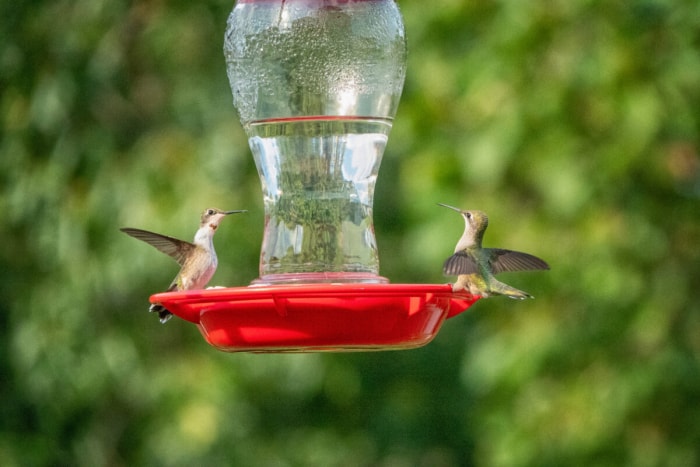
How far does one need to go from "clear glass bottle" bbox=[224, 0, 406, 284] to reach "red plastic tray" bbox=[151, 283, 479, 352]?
45cm

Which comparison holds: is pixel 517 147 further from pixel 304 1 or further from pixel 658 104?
pixel 304 1

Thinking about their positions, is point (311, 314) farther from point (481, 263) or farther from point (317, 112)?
point (317, 112)

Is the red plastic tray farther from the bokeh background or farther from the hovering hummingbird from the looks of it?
the bokeh background

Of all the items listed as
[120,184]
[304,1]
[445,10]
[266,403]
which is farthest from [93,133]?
[304,1]

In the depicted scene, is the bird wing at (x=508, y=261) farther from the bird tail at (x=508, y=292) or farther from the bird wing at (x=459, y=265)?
the bird wing at (x=459, y=265)

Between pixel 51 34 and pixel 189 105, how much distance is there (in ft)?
3.39

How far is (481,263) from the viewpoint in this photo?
3783 mm

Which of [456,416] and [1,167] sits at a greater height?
[1,167]

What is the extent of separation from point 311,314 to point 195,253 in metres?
0.90

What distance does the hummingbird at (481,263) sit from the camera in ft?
11.2

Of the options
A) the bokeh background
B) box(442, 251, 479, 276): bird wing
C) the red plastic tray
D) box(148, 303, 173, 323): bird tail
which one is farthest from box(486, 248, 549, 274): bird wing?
the bokeh background

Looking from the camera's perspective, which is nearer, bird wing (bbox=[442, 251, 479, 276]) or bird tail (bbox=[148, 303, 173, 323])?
bird wing (bbox=[442, 251, 479, 276])

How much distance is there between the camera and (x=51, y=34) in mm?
8648

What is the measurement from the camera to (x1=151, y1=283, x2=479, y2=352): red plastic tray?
3.02m
